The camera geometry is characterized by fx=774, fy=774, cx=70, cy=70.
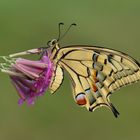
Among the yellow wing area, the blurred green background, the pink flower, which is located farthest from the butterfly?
the blurred green background

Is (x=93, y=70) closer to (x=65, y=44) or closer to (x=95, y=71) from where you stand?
(x=95, y=71)

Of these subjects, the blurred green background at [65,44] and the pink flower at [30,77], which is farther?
the blurred green background at [65,44]

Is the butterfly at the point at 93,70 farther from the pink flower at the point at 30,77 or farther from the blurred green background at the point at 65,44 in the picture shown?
the blurred green background at the point at 65,44

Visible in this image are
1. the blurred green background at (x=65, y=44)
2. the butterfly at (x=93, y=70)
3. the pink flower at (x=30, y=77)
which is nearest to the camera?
the pink flower at (x=30, y=77)

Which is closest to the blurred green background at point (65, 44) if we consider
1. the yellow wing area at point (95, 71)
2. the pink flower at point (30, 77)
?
the yellow wing area at point (95, 71)

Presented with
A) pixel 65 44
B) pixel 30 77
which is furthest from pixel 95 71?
pixel 65 44

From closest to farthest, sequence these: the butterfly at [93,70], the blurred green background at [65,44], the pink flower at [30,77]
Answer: the pink flower at [30,77], the butterfly at [93,70], the blurred green background at [65,44]

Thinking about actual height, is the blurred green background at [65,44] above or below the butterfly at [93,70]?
above
